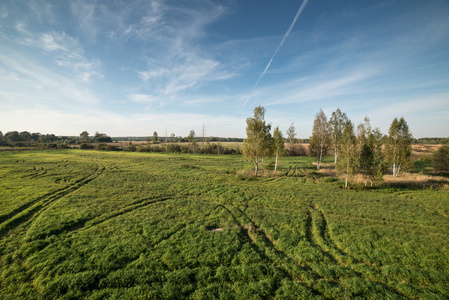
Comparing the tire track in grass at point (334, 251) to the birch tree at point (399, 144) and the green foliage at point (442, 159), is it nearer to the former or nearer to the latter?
the birch tree at point (399, 144)

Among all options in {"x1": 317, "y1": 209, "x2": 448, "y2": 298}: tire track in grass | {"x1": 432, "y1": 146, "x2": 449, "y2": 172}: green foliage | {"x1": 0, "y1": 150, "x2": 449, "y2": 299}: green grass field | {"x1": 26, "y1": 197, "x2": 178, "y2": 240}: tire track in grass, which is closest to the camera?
{"x1": 317, "y1": 209, "x2": 448, "y2": 298}: tire track in grass

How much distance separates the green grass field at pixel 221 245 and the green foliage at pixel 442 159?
74.5ft

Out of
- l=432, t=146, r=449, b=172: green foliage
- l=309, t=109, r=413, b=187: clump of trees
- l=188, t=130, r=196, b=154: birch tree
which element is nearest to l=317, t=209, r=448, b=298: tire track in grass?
l=309, t=109, r=413, b=187: clump of trees

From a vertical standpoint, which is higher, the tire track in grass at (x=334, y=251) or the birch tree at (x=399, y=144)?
the birch tree at (x=399, y=144)

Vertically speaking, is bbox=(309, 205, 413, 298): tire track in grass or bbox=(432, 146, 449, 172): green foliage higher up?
bbox=(432, 146, 449, 172): green foliage

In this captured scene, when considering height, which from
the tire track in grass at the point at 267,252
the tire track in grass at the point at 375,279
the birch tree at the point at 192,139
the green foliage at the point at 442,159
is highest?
the birch tree at the point at 192,139

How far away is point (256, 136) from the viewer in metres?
34.2

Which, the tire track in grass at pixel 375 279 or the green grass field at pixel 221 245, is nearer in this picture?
the tire track in grass at pixel 375 279

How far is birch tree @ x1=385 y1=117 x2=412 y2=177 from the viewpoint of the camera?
31141 mm

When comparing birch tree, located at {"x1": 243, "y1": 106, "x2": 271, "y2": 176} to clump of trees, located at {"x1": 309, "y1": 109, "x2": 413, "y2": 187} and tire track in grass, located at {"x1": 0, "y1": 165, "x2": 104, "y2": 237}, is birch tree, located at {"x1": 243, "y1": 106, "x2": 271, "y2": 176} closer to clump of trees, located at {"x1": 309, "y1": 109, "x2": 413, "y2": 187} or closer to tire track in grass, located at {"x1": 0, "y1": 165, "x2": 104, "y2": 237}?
clump of trees, located at {"x1": 309, "y1": 109, "x2": 413, "y2": 187}

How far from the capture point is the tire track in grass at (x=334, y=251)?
332 inches

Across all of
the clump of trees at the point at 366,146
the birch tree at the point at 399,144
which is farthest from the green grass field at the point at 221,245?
the birch tree at the point at 399,144

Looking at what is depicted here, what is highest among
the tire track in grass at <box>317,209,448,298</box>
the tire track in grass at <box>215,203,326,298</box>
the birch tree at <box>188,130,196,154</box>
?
the birch tree at <box>188,130,196,154</box>

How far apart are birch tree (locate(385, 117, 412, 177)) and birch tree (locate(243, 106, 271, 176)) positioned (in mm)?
22557
